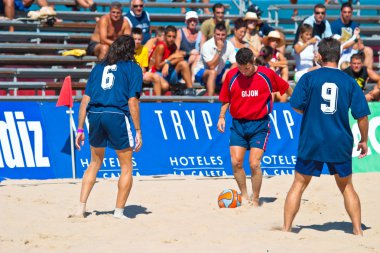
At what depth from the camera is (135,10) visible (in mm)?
15859


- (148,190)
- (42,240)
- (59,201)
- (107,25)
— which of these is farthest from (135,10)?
(42,240)

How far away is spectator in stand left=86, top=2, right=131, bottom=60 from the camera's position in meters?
15.2

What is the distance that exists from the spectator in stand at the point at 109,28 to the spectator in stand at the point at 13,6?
6.20 ft

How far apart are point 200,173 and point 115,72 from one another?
15.8ft

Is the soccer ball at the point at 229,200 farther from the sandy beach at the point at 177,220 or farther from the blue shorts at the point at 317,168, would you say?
the blue shorts at the point at 317,168

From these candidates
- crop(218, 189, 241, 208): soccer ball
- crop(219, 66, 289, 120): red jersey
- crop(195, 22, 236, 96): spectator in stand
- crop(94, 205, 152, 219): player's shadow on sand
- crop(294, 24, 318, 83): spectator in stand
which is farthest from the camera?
crop(294, 24, 318, 83): spectator in stand

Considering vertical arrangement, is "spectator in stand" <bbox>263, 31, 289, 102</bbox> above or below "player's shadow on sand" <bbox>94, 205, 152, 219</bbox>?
above

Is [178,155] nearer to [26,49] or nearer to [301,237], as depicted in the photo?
[26,49]

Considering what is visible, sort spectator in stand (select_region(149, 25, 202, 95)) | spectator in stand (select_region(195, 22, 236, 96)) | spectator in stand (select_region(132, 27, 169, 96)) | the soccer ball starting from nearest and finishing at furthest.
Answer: the soccer ball
spectator in stand (select_region(132, 27, 169, 96))
spectator in stand (select_region(195, 22, 236, 96))
spectator in stand (select_region(149, 25, 202, 95))

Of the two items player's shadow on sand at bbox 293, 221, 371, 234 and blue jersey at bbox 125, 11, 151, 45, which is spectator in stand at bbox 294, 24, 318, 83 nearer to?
blue jersey at bbox 125, 11, 151, 45

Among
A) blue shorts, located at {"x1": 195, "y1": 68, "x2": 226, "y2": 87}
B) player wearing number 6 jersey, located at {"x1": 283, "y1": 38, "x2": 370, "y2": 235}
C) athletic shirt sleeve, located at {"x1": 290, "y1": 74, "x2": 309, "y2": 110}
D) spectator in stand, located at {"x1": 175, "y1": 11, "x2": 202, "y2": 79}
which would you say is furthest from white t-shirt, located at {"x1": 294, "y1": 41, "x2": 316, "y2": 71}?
athletic shirt sleeve, located at {"x1": 290, "y1": 74, "x2": 309, "y2": 110}

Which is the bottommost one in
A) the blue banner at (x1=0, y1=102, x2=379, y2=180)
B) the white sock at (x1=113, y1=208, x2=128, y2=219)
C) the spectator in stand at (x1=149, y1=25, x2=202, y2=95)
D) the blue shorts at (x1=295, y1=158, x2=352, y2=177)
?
the blue banner at (x1=0, y1=102, x2=379, y2=180)

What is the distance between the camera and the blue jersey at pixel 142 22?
15.9 m

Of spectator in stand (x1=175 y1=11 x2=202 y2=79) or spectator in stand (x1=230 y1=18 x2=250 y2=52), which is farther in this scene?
spectator in stand (x1=175 y1=11 x2=202 y2=79)
